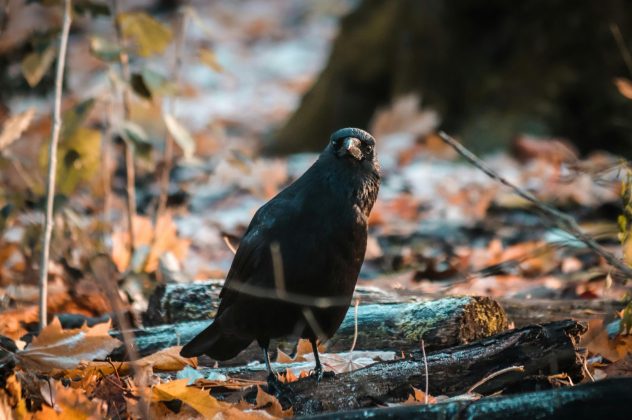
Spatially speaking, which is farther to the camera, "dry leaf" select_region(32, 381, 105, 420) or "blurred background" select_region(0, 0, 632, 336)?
"blurred background" select_region(0, 0, 632, 336)

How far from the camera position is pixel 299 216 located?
11.0 feet

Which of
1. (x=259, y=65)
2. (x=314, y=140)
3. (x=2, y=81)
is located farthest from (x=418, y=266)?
(x=259, y=65)

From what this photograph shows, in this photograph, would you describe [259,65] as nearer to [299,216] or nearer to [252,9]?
[252,9]

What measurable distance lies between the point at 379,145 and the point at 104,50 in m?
4.35

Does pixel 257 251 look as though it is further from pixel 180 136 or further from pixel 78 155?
pixel 78 155

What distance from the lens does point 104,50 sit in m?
4.13

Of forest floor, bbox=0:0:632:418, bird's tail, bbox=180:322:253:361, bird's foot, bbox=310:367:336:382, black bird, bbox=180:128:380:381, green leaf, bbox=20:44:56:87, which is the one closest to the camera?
forest floor, bbox=0:0:632:418

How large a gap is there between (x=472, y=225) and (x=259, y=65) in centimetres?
726

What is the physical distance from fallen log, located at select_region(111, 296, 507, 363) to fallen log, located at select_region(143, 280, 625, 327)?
0.14 m

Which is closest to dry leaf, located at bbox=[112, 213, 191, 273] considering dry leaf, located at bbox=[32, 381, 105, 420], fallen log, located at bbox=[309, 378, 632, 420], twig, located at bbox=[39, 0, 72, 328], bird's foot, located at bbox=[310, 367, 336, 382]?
twig, located at bbox=[39, 0, 72, 328]

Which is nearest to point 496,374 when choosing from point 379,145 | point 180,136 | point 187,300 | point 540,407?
point 540,407

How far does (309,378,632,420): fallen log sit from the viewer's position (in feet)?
7.60

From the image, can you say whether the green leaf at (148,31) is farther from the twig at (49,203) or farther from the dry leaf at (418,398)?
the dry leaf at (418,398)

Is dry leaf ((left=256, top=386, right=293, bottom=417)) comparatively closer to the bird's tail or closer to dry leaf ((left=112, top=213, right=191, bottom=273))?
the bird's tail
